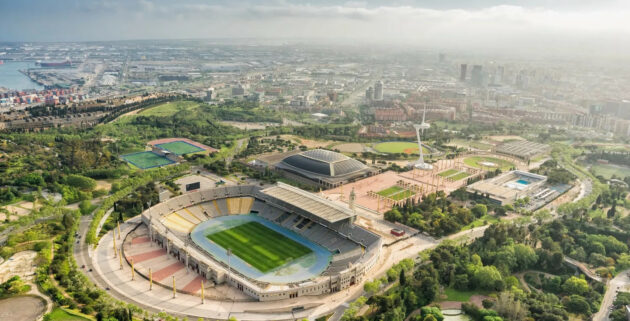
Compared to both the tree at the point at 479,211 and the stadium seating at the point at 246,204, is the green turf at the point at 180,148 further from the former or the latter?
the tree at the point at 479,211

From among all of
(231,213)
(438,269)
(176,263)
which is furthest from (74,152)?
(438,269)

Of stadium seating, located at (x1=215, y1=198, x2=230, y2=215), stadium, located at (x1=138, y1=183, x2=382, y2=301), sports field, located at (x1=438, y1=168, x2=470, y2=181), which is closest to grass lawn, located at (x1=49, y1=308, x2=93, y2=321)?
stadium, located at (x1=138, y1=183, x2=382, y2=301)

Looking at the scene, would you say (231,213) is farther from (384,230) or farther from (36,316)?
(36,316)

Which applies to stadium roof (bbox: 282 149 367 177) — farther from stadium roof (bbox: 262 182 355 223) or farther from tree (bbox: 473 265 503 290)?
tree (bbox: 473 265 503 290)

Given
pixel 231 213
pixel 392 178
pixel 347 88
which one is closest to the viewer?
pixel 231 213

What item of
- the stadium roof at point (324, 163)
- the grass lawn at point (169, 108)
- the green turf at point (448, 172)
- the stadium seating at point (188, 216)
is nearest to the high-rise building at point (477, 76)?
the green turf at point (448, 172)

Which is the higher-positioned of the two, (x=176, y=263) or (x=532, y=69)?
(x=532, y=69)

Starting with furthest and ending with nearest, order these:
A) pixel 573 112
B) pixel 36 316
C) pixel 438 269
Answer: pixel 573 112, pixel 438 269, pixel 36 316
